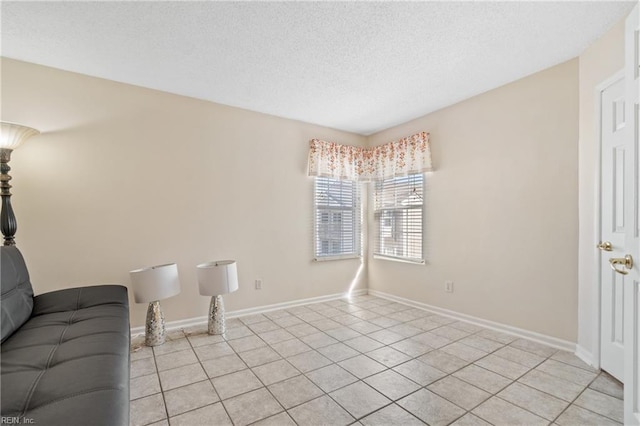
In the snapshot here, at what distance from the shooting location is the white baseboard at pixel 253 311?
10.0 ft

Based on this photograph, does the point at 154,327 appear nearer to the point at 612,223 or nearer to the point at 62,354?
the point at 62,354

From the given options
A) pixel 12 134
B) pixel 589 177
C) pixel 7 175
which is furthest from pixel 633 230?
pixel 7 175

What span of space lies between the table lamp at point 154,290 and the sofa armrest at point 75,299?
19 centimetres

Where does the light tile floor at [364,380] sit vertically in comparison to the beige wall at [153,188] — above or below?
below

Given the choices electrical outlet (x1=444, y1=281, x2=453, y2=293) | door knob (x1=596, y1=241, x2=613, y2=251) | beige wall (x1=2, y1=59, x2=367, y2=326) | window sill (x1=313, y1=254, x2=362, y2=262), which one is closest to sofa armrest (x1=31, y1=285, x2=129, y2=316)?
beige wall (x1=2, y1=59, x2=367, y2=326)

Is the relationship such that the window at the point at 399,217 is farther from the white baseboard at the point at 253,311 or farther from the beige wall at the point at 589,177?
the beige wall at the point at 589,177

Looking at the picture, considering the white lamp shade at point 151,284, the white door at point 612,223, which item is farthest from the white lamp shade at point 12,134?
the white door at point 612,223

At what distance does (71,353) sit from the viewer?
137 centimetres

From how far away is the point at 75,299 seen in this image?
7.09ft

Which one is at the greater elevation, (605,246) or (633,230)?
(633,230)

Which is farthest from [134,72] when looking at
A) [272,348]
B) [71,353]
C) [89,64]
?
[272,348]

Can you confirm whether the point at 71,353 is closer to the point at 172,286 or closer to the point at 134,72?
the point at 172,286

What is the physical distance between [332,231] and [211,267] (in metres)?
1.89

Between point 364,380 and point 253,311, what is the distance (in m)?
1.84
